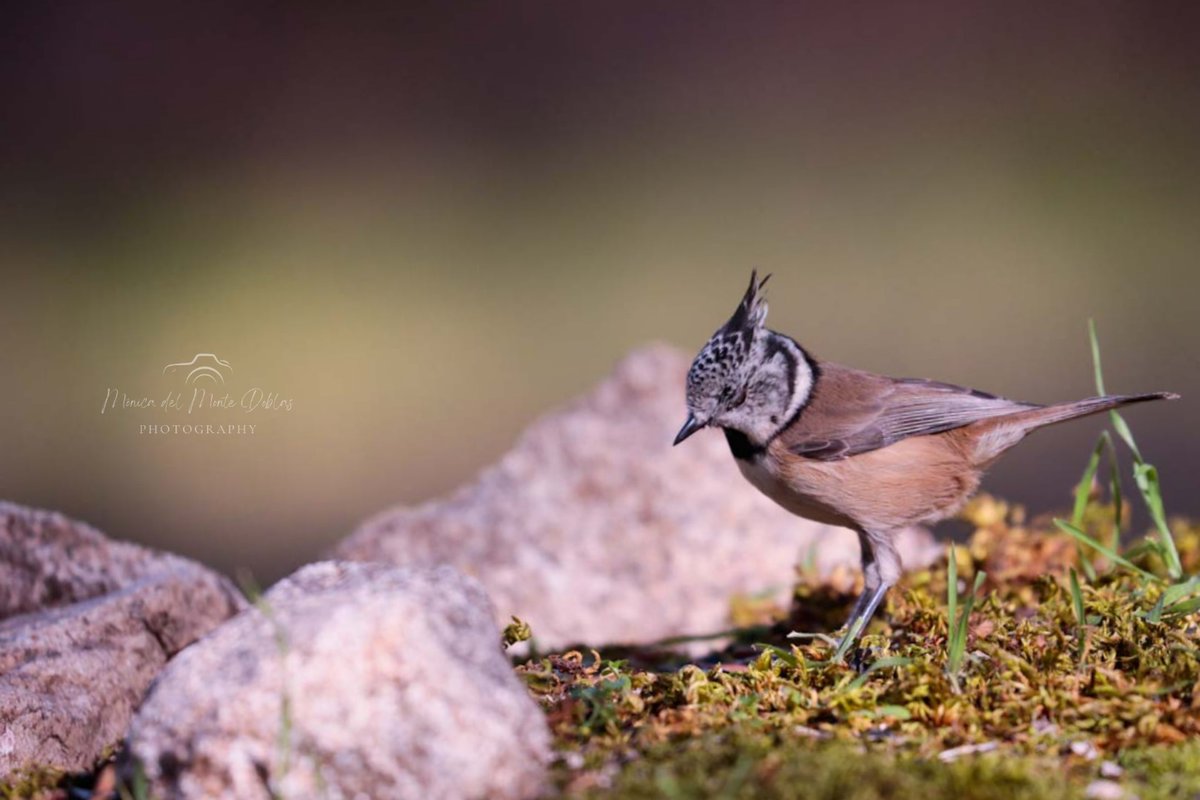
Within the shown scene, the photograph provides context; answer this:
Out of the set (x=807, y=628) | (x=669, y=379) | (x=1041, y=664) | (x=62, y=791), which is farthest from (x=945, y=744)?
(x=669, y=379)

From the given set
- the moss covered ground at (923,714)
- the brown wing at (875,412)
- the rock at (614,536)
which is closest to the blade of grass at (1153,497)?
the moss covered ground at (923,714)

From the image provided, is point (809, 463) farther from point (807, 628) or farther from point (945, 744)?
point (945, 744)

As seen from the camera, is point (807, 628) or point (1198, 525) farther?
point (1198, 525)

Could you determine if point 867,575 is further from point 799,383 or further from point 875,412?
point 799,383

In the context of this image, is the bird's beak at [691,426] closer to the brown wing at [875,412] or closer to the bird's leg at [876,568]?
the brown wing at [875,412]

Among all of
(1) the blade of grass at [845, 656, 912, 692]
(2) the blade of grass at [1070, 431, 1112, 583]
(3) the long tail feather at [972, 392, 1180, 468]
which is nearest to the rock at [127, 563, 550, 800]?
(1) the blade of grass at [845, 656, 912, 692]
